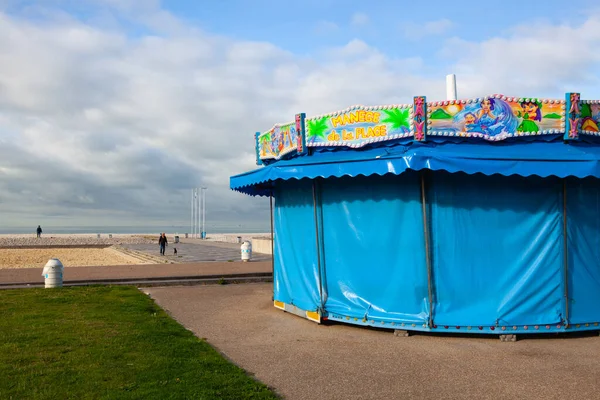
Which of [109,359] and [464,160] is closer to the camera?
[109,359]

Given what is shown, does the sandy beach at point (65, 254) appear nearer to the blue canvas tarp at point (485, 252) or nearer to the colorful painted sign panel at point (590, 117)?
the blue canvas tarp at point (485, 252)

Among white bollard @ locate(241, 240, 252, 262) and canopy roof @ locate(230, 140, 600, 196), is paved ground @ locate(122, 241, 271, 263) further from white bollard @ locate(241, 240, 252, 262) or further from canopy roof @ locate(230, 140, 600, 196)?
canopy roof @ locate(230, 140, 600, 196)

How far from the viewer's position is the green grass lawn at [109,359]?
5.78 m

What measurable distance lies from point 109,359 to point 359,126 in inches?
222

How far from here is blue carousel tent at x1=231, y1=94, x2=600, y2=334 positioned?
8570 millimetres

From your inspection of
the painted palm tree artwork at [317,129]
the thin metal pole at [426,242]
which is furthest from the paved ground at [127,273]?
the thin metal pole at [426,242]

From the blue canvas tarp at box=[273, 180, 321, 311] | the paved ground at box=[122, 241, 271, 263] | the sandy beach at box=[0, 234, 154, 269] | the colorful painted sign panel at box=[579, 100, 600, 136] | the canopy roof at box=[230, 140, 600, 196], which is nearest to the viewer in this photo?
the canopy roof at box=[230, 140, 600, 196]

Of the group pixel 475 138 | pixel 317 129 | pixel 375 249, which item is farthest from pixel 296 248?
pixel 475 138

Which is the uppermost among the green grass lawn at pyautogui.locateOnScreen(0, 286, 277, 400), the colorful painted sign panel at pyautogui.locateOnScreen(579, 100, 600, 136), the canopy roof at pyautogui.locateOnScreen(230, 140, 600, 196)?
the colorful painted sign panel at pyautogui.locateOnScreen(579, 100, 600, 136)

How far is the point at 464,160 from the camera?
26.9 feet

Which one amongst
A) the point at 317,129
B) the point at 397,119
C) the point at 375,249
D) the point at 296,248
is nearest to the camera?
the point at 397,119

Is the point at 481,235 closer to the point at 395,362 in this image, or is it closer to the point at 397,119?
the point at 397,119

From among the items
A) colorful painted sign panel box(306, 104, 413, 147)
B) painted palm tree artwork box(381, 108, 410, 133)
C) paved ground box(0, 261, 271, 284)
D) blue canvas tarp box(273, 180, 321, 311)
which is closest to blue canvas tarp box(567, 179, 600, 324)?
painted palm tree artwork box(381, 108, 410, 133)

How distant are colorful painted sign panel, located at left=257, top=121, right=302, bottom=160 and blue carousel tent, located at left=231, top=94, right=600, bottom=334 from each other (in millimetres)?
1367
